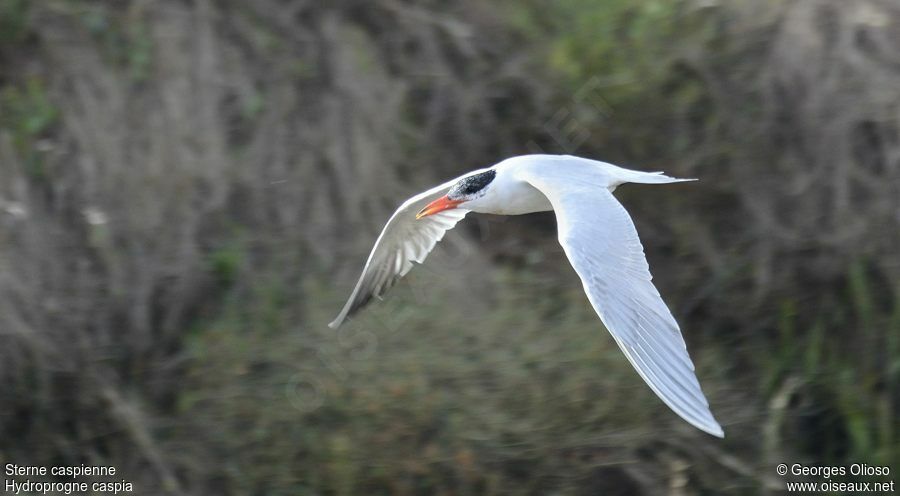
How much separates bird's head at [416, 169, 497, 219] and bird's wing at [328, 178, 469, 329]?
0.22m

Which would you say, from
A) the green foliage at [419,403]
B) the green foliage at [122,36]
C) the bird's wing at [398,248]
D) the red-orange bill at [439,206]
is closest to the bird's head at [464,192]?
the red-orange bill at [439,206]

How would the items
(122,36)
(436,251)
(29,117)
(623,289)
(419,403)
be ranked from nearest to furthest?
(623,289)
(419,403)
(436,251)
(29,117)
(122,36)

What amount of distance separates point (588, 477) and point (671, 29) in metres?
2.81

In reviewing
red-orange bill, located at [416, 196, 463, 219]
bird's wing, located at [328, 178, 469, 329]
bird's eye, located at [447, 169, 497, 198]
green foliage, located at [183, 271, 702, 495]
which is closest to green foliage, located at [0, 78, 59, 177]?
green foliage, located at [183, 271, 702, 495]

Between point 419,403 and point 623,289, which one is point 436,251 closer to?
point 419,403

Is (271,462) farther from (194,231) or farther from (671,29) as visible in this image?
(671,29)

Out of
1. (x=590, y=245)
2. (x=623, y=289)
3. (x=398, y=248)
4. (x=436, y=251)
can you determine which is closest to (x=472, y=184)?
(x=398, y=248)

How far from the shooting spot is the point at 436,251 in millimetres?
6762

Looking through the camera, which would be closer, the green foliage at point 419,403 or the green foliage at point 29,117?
the green foliage at point 419,403

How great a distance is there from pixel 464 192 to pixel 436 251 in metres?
1.73

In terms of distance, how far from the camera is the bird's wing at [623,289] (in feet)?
12.6

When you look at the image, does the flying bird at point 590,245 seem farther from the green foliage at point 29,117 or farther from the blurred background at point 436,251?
the green foliage at point 29,117

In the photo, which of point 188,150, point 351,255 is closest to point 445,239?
point 351,255

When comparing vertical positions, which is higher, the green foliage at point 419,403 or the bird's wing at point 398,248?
the bird's wing at point 398,248
